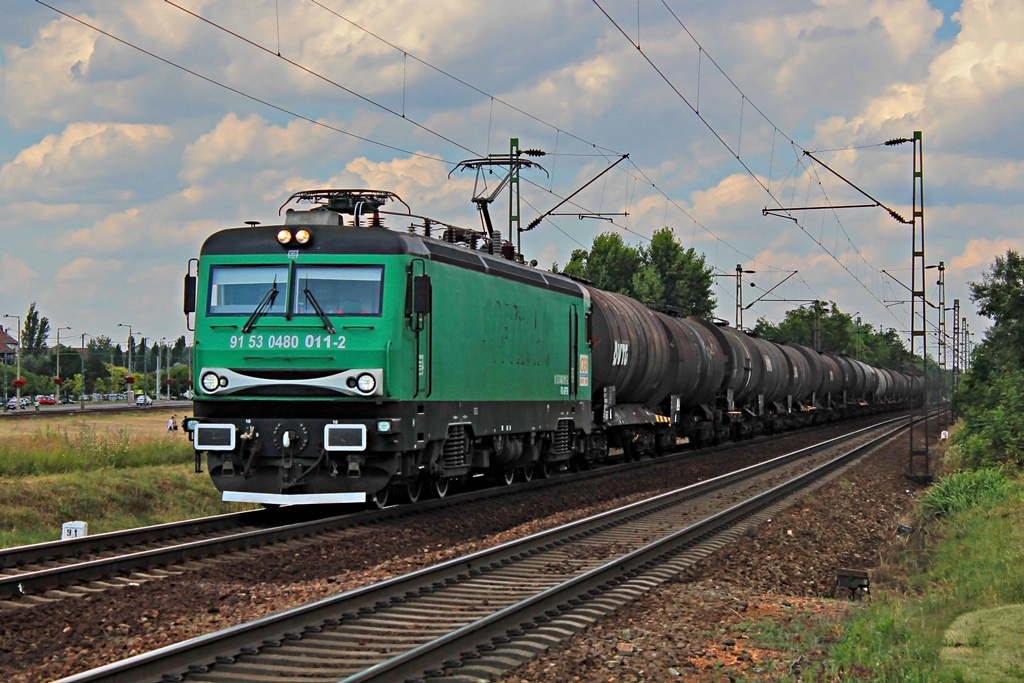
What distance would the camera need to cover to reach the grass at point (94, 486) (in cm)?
1482

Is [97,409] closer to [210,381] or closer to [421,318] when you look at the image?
[210,381]

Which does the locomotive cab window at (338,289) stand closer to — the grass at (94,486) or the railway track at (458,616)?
the railway track at (458,616)

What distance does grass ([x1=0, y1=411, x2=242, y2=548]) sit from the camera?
1482cm

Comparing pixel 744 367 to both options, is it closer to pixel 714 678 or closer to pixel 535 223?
pixel 535 223

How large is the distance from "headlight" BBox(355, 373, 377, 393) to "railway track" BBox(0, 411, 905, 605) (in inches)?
66.3

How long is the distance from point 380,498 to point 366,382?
2311 millimetres

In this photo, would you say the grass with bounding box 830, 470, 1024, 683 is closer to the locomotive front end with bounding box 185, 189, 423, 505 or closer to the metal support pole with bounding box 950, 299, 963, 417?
the locomotive front end with bounding box 185, 189, 423, 505

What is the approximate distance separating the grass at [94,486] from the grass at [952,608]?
9696 mm

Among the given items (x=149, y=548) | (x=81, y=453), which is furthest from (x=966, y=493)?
(x=81, y=453)

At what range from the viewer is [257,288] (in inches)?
552

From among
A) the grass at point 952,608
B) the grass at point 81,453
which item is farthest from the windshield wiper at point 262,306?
the grass at point 952,608

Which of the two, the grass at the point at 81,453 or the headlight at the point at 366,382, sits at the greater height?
the headlight at the point at 366,382

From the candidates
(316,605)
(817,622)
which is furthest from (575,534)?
(316,605)

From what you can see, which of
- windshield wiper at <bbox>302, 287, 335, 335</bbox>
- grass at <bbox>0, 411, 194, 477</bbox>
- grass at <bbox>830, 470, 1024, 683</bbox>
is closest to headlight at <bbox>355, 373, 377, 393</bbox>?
windshield wiper at <bbox>302, 287, 335, 335</bbox>
